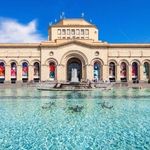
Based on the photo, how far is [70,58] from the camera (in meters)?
67.5

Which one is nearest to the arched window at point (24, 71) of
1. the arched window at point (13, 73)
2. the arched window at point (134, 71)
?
the arched window at point (13, 73)

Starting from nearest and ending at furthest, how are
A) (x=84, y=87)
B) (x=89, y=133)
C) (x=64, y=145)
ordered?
1. (x=64, y=145)
2. (x=89, y=133)
3. (x=84, y=87)

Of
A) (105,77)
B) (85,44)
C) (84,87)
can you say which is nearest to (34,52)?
(85,44)

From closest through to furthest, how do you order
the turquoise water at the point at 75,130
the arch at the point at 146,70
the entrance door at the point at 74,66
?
the turquoise water at the point at 75,130
the arch at the point at 146,70
the entrance door at the point at 74,66

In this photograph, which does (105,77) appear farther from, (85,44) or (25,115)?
(25,115)

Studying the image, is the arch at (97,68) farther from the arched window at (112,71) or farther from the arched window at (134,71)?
the arched window at (134,71)

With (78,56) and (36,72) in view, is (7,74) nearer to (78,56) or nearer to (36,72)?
(36,72)

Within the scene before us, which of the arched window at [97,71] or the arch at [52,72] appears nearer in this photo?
the arch at [52,72]

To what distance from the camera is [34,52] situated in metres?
65.8

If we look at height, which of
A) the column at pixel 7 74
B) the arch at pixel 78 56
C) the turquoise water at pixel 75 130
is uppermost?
the arch at pixel 78 56

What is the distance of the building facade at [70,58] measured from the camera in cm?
6531

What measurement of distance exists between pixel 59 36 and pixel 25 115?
179ft

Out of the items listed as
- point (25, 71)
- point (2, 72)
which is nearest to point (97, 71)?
point (25, 71)

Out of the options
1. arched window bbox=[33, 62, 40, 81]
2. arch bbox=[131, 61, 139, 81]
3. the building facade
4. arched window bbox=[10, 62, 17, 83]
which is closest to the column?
the building facade
